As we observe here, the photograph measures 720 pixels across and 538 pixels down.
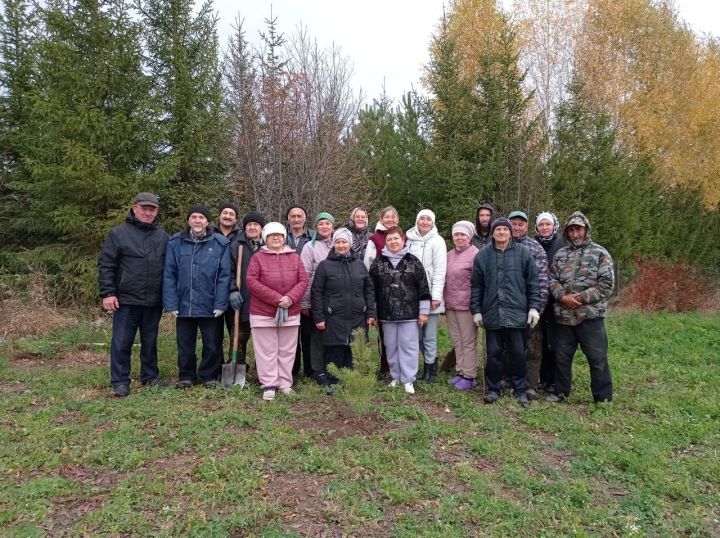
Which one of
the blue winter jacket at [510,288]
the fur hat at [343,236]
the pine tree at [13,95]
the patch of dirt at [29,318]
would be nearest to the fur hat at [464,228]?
the blue winter jacket at [510,288]

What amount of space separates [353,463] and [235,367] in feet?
7.76

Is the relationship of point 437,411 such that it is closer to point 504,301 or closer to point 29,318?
point 504,301

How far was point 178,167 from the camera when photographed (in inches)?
411

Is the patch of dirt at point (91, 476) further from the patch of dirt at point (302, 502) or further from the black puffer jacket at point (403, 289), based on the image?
the black puffer jacket at point (403, 289)

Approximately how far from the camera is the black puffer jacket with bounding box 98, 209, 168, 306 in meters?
5.31

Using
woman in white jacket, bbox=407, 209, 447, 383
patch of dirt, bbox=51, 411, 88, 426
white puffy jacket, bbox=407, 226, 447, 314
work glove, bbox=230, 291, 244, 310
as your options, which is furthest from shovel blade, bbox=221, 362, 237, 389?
white puffy jacket, bbox=407, 226, 447, 314

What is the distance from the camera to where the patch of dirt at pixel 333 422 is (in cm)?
445

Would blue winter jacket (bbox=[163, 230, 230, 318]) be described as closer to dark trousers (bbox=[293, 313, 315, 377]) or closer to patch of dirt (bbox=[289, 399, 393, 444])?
dark trousers (bbox=[293, 313, 315, 377])

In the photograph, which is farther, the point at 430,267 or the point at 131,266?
the point at 430,267

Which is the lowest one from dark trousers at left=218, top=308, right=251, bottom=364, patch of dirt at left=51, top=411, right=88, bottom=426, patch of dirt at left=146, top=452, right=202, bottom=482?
patch of dirt at left=146, top=452, right=202, bottom=482

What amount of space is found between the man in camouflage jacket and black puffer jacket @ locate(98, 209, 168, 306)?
451cm

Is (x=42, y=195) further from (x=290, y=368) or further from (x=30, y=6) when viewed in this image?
(x=290, y=368)

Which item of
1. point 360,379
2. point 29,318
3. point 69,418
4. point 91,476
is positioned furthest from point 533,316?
point 29,318

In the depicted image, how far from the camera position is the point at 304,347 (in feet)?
20.3
